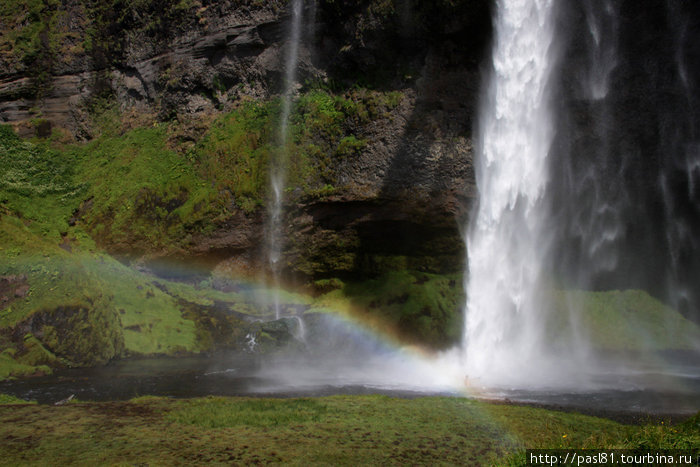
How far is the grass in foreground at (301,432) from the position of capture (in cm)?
730

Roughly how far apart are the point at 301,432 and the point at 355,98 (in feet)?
65.5

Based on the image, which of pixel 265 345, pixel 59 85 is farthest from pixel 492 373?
pixel 59 85

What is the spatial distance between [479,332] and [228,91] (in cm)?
1931

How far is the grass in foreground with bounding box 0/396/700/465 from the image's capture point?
24.0 ft

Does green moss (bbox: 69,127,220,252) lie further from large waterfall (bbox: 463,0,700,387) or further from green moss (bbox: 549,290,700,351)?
green moss (bbox: 549,290,700,351)

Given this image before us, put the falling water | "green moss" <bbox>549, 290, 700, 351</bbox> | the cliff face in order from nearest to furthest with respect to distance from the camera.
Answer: "green moss" <bbox>549, 290, 700, 351</bbox>, the cliff face, the falling water

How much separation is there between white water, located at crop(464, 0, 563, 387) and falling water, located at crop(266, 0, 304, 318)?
9337 mm

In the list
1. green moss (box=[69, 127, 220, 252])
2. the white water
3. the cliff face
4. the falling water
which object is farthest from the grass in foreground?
green moss (box=[69, 127, 220, 252])

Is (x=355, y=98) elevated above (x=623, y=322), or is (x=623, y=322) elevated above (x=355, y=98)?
(x=355, y=98)

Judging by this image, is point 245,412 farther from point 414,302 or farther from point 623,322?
point 623,322

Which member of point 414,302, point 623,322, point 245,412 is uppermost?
point 414,302

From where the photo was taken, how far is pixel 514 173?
859 inches

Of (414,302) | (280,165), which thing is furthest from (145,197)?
(414,302)

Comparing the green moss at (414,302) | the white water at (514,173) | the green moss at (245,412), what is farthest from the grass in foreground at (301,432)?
the green moss at (414,302)
